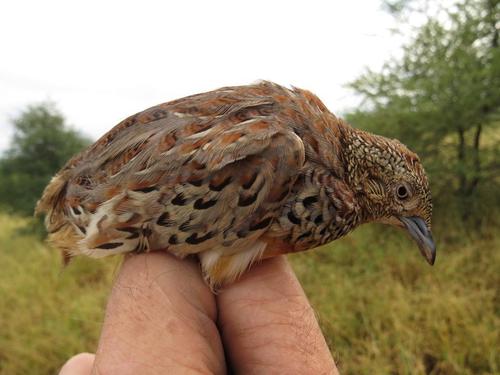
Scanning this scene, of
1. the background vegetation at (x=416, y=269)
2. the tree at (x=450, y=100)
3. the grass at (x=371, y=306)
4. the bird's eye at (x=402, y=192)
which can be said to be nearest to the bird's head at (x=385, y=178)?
the bird's eye at (x=402, y=192)

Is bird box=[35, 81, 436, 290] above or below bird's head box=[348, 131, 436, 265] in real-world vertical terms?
above

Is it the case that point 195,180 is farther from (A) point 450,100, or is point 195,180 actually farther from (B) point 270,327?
(A) point 450,100

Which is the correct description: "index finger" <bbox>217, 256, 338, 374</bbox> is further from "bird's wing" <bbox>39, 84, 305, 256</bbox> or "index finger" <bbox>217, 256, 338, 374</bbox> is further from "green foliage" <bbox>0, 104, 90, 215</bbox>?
"green foliage" <bbox>0, 104, 90, 215</bbox>

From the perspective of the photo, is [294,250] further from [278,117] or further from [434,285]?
[434,285]

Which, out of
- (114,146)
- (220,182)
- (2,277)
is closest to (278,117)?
(220,182)

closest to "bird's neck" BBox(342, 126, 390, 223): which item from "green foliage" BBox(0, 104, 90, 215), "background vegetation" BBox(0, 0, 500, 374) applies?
"background vegetation" BBox(0, 0, 500, 374)
